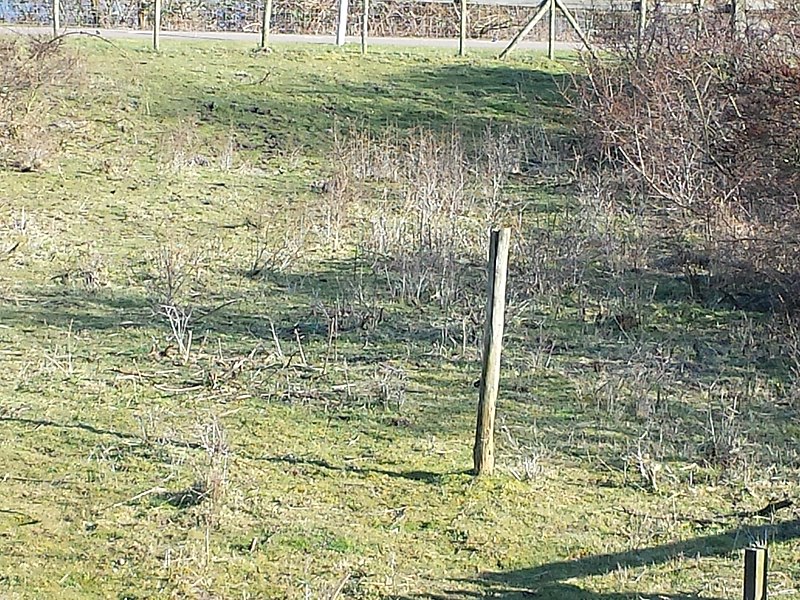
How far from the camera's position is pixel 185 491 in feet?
21.0

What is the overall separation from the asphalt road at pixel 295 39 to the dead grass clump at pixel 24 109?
712cm

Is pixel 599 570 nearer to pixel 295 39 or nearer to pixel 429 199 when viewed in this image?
pixel 429 199

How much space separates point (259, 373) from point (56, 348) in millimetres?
1606

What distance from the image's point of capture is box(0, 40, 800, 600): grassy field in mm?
5805

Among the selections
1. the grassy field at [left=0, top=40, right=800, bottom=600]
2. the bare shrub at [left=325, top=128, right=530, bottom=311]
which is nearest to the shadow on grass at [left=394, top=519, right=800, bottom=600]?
the grassy field at [left=0, top=40, right=800, bottom=600]

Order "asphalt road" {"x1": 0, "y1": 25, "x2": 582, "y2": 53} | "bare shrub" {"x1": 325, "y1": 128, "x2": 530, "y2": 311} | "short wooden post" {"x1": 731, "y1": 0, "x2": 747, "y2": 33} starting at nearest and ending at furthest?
"bare shrub" {"x1": 325, "y1": 128, "x2": 530, "y2": 311}, "short wooden post" {"x1": 731, "y1": 0, "x2": 747, "y2": 33}, "asphalt road" {"x1": 0, "y1": 25, "x2": 582, "y2": 53}

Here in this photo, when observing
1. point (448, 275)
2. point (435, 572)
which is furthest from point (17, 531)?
point (448, 275)

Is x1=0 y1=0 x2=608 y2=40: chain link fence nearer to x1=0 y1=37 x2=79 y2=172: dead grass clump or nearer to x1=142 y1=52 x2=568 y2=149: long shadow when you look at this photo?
x1=142 y1=52 x2=568 y2=149: long shadow

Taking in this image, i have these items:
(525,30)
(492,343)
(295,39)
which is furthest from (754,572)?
(295,39)

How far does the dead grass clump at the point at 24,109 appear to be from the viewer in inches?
602

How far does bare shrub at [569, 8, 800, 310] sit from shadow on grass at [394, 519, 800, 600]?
4.03 meters

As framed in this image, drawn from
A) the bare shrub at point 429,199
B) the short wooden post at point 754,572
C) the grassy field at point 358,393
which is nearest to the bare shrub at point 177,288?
the grassy field at point 358,393

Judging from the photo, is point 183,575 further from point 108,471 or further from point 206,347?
point 206,347

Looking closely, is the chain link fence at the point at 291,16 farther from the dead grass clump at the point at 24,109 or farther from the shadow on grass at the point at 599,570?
the shadow on grass at the point at 599,570
